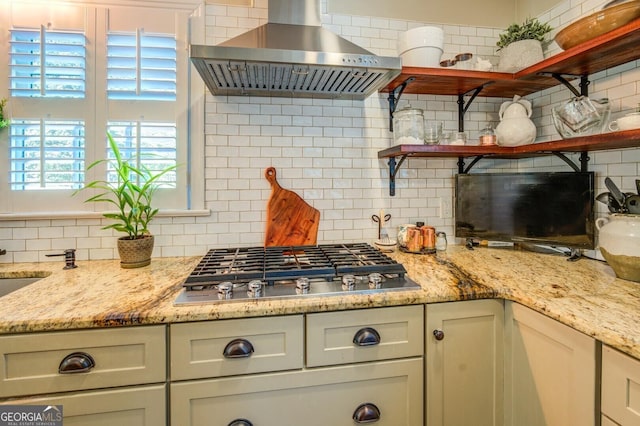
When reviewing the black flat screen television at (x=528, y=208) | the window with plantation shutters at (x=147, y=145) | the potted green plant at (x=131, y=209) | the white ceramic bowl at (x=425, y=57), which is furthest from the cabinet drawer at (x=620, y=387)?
the window with plantation shutters at (x=147, y=145)

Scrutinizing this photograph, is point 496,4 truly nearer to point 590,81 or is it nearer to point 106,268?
point 590,81

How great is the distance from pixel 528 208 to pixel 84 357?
206 cm

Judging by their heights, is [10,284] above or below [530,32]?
below

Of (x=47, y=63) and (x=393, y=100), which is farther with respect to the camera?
(x=393, y=100)

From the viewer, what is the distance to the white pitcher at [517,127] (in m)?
1.74

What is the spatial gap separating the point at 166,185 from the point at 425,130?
1.44 meters

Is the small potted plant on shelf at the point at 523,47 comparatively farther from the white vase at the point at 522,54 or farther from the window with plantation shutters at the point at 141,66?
the window with plantation shutters at the point at 141,66

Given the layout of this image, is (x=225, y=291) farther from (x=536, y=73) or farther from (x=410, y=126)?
(x=536, y=73)

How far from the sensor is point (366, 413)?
114cm

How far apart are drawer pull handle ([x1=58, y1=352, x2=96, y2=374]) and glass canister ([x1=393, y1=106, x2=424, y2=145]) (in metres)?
1.60

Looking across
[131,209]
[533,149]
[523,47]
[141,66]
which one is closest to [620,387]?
[533,149]

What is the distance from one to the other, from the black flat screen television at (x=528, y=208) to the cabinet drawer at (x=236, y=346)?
4.37ft

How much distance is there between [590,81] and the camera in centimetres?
162

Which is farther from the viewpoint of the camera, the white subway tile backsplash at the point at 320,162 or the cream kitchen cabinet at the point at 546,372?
the white subway tile backsplash at the point at 320,162
